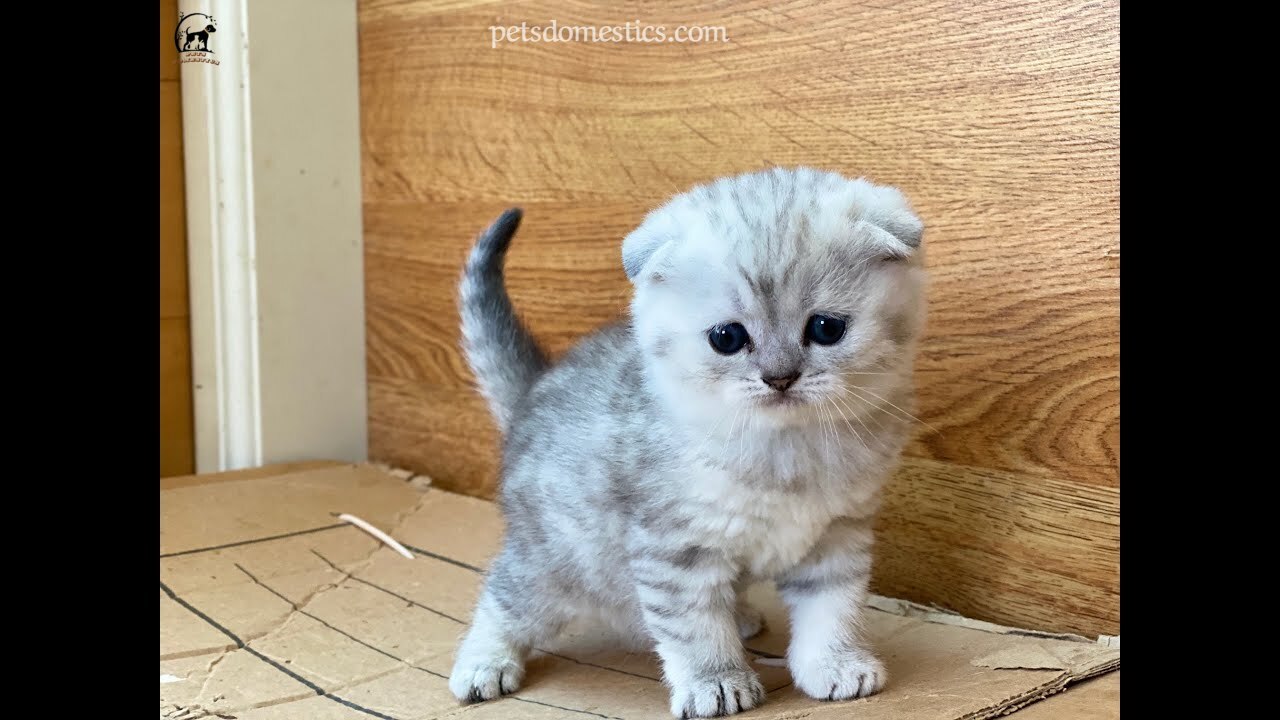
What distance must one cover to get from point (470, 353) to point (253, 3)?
1.58ft

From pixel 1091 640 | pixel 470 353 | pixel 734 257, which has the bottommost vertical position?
pixel 1091 640

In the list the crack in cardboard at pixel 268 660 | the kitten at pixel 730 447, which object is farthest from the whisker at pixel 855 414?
the crack in cardboard at pixel 268 660

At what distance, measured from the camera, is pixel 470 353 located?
4.63ft

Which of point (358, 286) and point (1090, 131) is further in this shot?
point (358, 286)

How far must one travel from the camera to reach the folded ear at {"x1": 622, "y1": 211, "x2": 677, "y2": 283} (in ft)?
3.50

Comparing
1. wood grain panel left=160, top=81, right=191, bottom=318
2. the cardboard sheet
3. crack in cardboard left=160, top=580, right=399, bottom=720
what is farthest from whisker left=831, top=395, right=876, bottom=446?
wood grain panel left=160, top=81, right=191, bottom=318

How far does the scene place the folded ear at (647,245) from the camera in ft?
3.50

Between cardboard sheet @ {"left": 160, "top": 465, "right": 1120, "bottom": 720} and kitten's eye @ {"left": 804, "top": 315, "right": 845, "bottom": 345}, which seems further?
cardboard sheet @ {"left": 160, "top": 465, "right": 1120, "bottom": 720}

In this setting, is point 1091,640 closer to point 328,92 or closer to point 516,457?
point 516,457

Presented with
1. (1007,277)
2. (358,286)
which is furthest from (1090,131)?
(358,286)

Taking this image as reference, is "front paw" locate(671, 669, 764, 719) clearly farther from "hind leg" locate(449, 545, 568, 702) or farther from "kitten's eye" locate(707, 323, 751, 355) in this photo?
"kitten's eye" locate(707, 323, 751, 355)

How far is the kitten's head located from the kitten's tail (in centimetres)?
32

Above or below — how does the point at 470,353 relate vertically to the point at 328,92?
below

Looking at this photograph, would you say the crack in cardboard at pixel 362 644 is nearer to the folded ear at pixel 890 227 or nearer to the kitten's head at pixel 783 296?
the kitten's head at pixel 783 296
